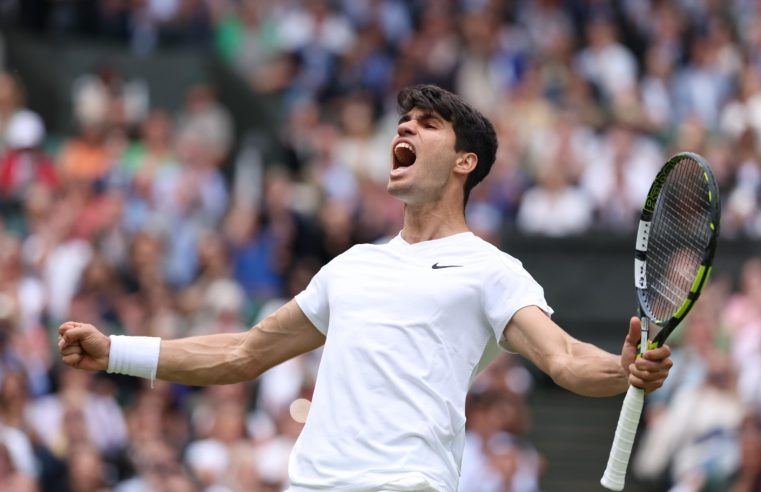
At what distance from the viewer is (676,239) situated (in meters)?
5.62

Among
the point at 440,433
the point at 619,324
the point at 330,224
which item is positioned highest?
the point at 440,433

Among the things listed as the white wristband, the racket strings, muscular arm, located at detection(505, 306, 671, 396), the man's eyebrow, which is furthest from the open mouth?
the white wristband

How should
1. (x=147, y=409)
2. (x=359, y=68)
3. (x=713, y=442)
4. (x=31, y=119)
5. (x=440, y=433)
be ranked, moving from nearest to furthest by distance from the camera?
(x=440, y=433)
(x=713, y=442)
(x=147, y=409)
(x=31, y=119)
(x=359, y=68)

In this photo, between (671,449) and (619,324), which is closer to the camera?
(671,449)

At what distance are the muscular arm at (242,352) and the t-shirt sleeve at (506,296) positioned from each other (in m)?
0.79

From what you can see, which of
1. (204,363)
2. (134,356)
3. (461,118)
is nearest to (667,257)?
(461,118)

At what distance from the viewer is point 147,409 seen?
38.1 feet

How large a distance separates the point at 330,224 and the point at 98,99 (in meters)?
3.62

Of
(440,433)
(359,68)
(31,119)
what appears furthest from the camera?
(359,68)

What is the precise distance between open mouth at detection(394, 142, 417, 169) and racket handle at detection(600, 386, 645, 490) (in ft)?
4.37

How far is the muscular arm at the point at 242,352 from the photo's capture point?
607 cm

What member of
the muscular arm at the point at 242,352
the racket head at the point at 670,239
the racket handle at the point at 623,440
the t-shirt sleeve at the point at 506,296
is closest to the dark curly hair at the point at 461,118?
the t-shirt sleeve at the point at 506,296

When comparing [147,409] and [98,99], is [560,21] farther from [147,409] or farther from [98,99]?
[147,409]

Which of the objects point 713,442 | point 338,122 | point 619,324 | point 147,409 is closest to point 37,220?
point 147,409
